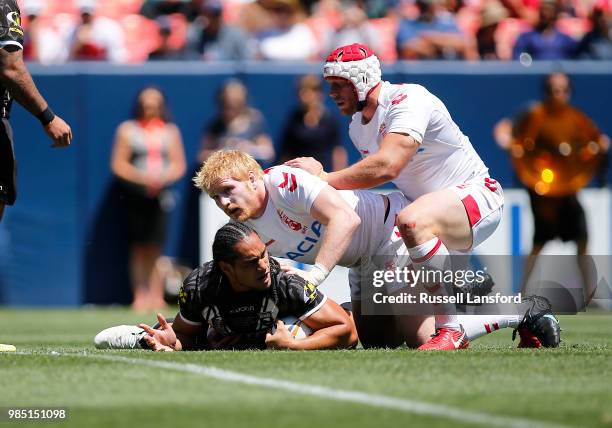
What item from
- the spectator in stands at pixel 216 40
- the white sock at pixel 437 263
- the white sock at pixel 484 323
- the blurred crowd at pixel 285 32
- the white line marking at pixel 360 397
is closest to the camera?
the white line marking at pixel 360 397

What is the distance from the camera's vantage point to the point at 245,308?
700 cm

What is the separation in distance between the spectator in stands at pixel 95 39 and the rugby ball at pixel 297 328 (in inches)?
311

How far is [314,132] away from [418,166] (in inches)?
229

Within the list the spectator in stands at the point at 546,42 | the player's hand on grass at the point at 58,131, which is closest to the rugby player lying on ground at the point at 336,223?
the player's hand on grass at the point at 58,131

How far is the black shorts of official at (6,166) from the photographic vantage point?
7.49 metres

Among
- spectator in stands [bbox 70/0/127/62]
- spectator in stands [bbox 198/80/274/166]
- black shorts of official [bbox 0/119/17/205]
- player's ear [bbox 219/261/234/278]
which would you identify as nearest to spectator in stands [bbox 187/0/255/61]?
spectator in stands [bbox 70/0/127/62]

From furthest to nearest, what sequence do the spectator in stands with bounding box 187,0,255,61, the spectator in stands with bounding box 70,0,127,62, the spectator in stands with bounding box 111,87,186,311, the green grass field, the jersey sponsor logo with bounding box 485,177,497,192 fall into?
the spectator in stands with bounding box 187,0,255,61 < the spectator in stands with bounding box 70,0,127,62 < the spectator in stands with bounding box 111,87,186,311 < the jersey sponsor logo with bounding box 485,177,497,192 < the green grass field

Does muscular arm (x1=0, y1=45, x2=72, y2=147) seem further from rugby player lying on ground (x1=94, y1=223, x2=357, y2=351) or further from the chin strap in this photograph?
the chin strap

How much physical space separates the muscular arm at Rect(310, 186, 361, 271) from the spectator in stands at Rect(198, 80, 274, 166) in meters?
6.42

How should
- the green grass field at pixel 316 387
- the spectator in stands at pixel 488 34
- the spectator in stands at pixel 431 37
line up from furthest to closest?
the spectator in stands at pixel 488 34 → the spectator in stands at pixel 431 37 → the green grass field at pixel 316 387

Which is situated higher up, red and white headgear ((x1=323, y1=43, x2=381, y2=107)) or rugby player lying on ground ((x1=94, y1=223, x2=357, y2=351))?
red and white headgear ((x1=323, y1=43, x2=381, y2=107))

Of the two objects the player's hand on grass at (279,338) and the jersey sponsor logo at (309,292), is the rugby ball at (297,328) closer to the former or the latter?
the player's hand on grass at (279,338)

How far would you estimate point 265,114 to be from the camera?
1431cm

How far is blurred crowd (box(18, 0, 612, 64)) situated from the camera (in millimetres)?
14734
